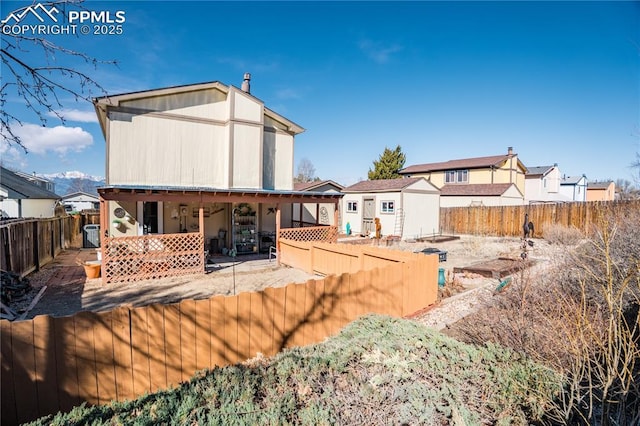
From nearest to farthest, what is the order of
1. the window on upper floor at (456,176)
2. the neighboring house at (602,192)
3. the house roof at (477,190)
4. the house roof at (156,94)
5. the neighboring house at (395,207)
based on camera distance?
the house roof at (156,94), the neighboring house at (395,207), the house roof at (477,190), the window on upper floor at (456,176), the neighboring house at (602,192)

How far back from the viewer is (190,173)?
13172 millimetres

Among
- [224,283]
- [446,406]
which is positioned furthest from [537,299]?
[224,283]

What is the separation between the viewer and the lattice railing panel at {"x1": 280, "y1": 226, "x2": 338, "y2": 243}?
12.5m

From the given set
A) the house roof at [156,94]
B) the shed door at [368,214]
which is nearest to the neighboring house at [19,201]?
the house roof at [156,94]

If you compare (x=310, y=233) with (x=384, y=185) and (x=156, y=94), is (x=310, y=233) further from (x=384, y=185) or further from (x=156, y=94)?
(x=384, y=185)

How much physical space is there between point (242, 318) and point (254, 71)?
15295mm

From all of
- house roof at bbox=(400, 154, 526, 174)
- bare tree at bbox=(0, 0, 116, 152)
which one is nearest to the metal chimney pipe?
bare tree at bbox=(0, 0, 116, 152)

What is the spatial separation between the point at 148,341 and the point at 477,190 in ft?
91.6

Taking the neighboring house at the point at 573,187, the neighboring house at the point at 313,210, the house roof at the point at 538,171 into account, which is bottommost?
the neighboring house at the point at 313,210

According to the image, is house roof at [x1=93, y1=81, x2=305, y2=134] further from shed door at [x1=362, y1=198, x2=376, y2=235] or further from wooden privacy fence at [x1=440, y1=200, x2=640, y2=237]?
wooden privacy fence at [x1=440, y1=200, x2=640, y2=237]

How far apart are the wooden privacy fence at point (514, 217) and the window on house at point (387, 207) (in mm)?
6120

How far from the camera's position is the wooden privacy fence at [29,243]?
335 inches

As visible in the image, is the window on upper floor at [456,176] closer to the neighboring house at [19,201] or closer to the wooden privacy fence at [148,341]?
the wooden privacy fence at [148,341]

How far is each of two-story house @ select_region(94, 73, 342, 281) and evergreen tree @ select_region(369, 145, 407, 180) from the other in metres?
22.3
